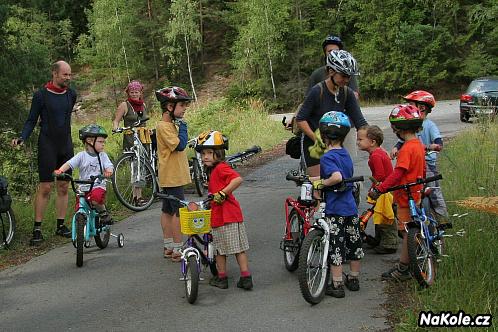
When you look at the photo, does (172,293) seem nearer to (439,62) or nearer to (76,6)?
(439,62)

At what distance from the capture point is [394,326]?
15.1 feet

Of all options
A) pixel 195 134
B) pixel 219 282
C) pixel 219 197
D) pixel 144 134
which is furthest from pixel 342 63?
pixel 195 134

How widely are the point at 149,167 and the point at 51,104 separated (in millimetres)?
2560

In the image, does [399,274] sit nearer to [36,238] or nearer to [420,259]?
[420,259]

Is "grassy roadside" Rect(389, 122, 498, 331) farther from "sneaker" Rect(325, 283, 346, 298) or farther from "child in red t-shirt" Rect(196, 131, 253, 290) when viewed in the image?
"child in red t-shirt" Rect(196, 131, 253, 290)

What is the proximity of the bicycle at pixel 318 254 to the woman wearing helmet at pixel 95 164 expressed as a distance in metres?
3.01

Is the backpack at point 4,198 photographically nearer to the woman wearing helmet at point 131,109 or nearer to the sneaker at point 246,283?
the woman wearing helmet at point 131,109

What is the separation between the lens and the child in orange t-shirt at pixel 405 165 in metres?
5.31

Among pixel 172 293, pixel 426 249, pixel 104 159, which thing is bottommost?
pixel 172 293

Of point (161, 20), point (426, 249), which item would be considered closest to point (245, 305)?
point (426, 249)

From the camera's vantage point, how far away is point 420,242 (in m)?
5.26

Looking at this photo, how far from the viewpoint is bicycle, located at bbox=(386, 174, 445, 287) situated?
5113 mm

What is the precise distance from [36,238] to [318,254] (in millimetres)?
4264

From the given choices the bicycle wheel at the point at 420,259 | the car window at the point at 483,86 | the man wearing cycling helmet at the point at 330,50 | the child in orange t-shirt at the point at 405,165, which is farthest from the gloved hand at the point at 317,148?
the car window at the point at 483,86
